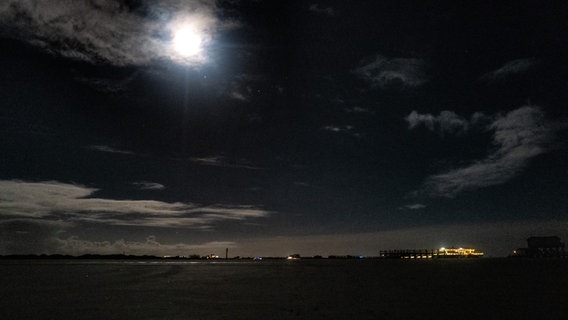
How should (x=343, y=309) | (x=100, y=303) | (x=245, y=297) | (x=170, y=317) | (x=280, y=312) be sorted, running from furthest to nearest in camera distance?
1. (x=245, y=297)
2. (x=100, y=303)
3. (x=343, y=309)
4. (x=280, y=312)
5. (x=170, y=317)

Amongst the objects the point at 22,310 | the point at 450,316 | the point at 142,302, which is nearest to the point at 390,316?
the point at 450,316

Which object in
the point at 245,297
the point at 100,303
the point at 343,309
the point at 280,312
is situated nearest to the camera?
the point at 280,312

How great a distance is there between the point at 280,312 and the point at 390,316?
5.59 metres

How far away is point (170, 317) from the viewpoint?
20.1 m

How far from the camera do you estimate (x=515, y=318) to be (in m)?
20.5

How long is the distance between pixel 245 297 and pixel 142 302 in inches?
274

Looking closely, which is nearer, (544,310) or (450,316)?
(450,316)

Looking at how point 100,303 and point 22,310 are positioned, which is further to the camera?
point 100,303

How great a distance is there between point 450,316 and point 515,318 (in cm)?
303

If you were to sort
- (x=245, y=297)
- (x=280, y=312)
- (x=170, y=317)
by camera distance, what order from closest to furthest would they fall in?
(x=170, y=317) → (x=280, y=312) → (x=245, y=297)

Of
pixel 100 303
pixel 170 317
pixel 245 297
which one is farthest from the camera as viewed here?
pixel 245 297

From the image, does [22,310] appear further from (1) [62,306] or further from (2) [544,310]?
(2) [544,310]

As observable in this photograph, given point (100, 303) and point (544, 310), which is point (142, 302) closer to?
point (100, 303)

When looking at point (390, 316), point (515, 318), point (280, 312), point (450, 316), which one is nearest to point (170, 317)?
point (280, 312)
